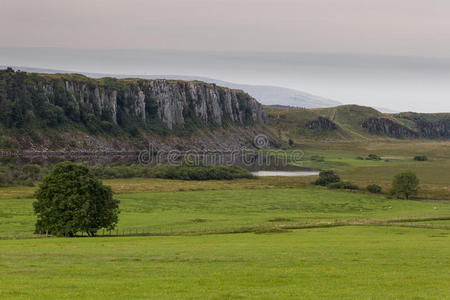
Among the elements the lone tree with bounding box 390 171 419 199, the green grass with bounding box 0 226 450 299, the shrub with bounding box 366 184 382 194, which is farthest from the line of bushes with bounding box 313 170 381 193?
the green grass with bounding box 0 226 450 299

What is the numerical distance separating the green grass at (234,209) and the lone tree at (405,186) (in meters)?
4.25

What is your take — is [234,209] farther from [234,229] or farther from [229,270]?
[229,270]

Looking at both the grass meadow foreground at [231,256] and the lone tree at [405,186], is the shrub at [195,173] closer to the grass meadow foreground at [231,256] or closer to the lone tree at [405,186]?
the lone tree at [405,186]

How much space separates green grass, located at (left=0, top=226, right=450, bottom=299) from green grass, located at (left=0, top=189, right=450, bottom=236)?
798 inches

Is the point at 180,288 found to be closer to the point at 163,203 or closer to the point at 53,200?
the point at 53,200

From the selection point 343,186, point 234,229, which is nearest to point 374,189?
point 343,186

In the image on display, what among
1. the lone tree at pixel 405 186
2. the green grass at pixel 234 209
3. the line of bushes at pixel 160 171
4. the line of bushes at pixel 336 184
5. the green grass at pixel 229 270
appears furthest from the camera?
the line of bushes at pixel 160 171

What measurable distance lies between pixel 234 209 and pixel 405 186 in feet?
136

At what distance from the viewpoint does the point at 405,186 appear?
358 ft

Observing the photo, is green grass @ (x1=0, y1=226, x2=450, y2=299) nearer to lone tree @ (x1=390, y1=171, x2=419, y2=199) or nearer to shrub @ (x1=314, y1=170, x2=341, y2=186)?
lone tree @ (x1=390, y1=171, x2=419, y2=199)

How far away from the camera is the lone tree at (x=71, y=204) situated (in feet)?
175

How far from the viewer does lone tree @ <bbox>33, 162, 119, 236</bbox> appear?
175 feet

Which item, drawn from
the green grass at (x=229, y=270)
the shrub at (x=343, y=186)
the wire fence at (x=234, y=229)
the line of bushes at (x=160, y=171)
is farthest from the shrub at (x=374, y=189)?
the green grass at (x=229, y=270)

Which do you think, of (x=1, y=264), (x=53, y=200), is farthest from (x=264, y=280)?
(x=53, y=200)
